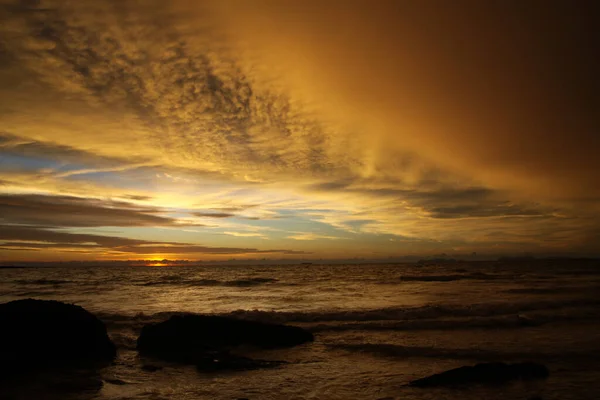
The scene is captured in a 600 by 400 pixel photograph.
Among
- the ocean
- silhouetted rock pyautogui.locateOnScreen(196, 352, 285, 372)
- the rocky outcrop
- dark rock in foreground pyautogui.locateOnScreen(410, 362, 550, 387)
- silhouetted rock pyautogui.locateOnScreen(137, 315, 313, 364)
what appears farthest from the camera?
silhouetted rock pyautogui.locateOnScreen(137, 315, 313, 364)

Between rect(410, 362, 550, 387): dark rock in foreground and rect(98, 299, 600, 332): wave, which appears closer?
rect(410, 362, 550, 387): dark rock in foreground

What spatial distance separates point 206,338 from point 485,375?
25.1 ft

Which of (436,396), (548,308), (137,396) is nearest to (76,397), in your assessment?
(137,396)

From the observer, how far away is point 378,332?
46.9 ft

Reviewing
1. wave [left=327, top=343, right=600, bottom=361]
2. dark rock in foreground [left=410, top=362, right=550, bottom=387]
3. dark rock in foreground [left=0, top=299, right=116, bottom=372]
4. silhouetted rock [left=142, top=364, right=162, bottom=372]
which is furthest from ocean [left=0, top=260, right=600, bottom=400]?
dark rock in foreground [left=0, top=299, right=116, bottom=372]

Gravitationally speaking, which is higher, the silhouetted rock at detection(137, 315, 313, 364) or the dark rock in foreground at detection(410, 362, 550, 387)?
the dark rock in foreground at detection(410, 362, 550, 387)

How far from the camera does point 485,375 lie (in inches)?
310

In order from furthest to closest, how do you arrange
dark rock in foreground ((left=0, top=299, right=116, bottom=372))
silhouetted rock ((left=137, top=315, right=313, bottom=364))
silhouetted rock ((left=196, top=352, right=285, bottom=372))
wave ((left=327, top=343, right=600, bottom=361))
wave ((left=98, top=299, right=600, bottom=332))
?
1. wave ((left=98, top=299, right=600, bottom=332))
2. silhouetted rock ((left=137, top=315, right=313, bottom=364))
3. wave ((left=327, top=343, right=600, bottom=361))
4. dark rock in foreground ((left=0, top=299, right=116, bottom=372))
5. silhouetted rock ((left=196, top=352, right=285, bottom=372))

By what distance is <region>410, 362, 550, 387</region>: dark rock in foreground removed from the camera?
7688 mm

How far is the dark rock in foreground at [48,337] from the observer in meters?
9.70

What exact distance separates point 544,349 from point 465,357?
2.58 meters

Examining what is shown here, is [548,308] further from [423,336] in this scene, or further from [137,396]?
[137,396]

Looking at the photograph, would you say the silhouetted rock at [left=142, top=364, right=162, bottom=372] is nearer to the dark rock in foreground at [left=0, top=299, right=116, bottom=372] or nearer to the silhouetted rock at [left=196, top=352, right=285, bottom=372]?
the silhouetted rock at [left=196, top=352, right=285, bottom=372]

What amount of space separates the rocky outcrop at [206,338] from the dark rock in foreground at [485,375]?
4940 millimetres
